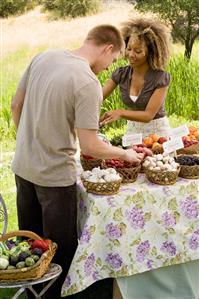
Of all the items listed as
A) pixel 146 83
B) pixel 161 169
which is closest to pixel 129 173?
pixel 161 169

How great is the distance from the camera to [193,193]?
10.7 feet

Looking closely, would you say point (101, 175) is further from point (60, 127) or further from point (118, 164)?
point (60, 127)

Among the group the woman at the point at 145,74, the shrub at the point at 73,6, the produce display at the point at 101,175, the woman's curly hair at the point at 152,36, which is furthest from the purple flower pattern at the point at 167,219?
the shrub at the point at 73,6

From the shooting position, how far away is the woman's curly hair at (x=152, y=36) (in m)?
3.84

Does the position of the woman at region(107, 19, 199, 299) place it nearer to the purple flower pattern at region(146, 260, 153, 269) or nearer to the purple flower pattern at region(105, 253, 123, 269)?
the purple flower pattern at region(146, 260, 153, 269)

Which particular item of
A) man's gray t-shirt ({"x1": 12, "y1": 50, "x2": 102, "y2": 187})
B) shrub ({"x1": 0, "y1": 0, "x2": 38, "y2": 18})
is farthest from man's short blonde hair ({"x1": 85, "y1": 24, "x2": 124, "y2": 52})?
shrub ({"x1": 0, "y1": 0, "x2": 38, "y2": 18})

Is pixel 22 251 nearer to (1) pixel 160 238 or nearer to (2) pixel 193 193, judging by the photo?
(1) pixel 160 238

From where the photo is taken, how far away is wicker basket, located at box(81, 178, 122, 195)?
305cm

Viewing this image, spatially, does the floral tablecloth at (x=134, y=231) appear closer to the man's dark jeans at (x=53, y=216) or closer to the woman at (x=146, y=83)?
the man's dark jeans at (x=53, y=216)

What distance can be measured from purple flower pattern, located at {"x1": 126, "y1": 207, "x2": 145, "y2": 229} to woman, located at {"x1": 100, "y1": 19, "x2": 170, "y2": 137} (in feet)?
2.86

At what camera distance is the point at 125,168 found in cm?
320

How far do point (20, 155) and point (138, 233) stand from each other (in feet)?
2.33

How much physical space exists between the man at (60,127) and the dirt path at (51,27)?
16016mm

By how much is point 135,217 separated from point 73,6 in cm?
1958
